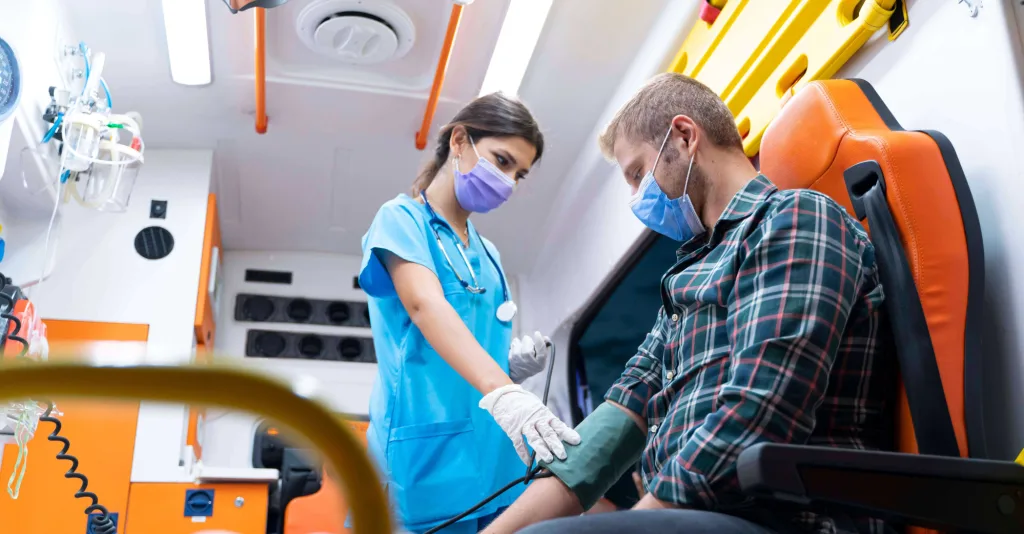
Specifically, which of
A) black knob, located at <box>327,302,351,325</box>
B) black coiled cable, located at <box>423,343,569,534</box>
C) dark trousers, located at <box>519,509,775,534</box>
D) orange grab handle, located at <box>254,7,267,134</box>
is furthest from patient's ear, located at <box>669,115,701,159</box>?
black knob, located at <box>327,302,351,325</box>

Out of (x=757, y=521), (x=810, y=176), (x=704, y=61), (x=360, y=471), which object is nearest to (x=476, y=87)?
(x=704, y=61)

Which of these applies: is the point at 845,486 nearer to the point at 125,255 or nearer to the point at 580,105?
the point at 580,105

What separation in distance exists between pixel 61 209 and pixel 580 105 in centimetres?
228

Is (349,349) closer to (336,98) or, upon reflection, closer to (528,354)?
(336,98)

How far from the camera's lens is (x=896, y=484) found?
0.87m

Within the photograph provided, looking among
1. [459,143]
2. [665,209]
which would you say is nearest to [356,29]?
[459,143]

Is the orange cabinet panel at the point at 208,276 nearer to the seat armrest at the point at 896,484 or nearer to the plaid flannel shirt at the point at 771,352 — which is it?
the plaid flannel shirt at the point at 771,352

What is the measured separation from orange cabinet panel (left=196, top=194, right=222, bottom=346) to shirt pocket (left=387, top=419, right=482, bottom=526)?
7.99 ft

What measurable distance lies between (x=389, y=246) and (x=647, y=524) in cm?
126

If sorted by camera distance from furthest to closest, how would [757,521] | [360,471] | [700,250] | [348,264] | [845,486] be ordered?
[348,264]
[700,250]
[757,521]
[845,486]
[360,471]

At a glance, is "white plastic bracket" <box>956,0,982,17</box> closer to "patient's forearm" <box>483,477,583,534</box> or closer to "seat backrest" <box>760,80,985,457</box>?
"seat backrest" <box>760,80,985,457</box>

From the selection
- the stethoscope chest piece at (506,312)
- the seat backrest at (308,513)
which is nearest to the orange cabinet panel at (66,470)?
the seat backrest at (308,513)

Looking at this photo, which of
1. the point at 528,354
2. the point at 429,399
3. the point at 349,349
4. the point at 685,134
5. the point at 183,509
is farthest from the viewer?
the point at 349,349

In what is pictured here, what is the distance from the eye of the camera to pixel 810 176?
61.1 inches
